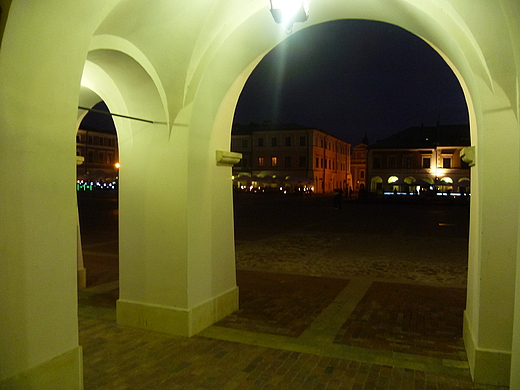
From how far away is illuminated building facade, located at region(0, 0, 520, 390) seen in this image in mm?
3084

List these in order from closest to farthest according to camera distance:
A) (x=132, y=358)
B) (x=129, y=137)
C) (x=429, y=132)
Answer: (x=132, y=358) < (x=129, y=137) < (x=429, y=132)

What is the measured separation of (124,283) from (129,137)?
2021mm

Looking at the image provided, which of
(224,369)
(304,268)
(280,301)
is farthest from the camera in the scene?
(304,268)

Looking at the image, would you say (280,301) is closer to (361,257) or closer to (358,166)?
(361,257)

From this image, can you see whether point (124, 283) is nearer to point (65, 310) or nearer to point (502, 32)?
point (65, 310)

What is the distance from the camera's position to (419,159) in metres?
58.0

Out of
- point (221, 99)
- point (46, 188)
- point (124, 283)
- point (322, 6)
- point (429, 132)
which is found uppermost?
point (429, 132)

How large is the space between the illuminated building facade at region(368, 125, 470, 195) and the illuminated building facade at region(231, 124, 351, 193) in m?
8.58

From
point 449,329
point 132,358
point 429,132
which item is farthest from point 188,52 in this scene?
point 429,132

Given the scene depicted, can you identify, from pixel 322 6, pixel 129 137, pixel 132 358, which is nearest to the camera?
pixel 132 358

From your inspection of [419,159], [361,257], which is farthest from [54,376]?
[419,159]

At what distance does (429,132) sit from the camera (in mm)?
60156

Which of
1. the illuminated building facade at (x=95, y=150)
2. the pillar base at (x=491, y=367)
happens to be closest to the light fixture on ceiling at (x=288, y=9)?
the pillar base at (x=491, y=367)

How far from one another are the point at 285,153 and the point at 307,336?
2358 inches
